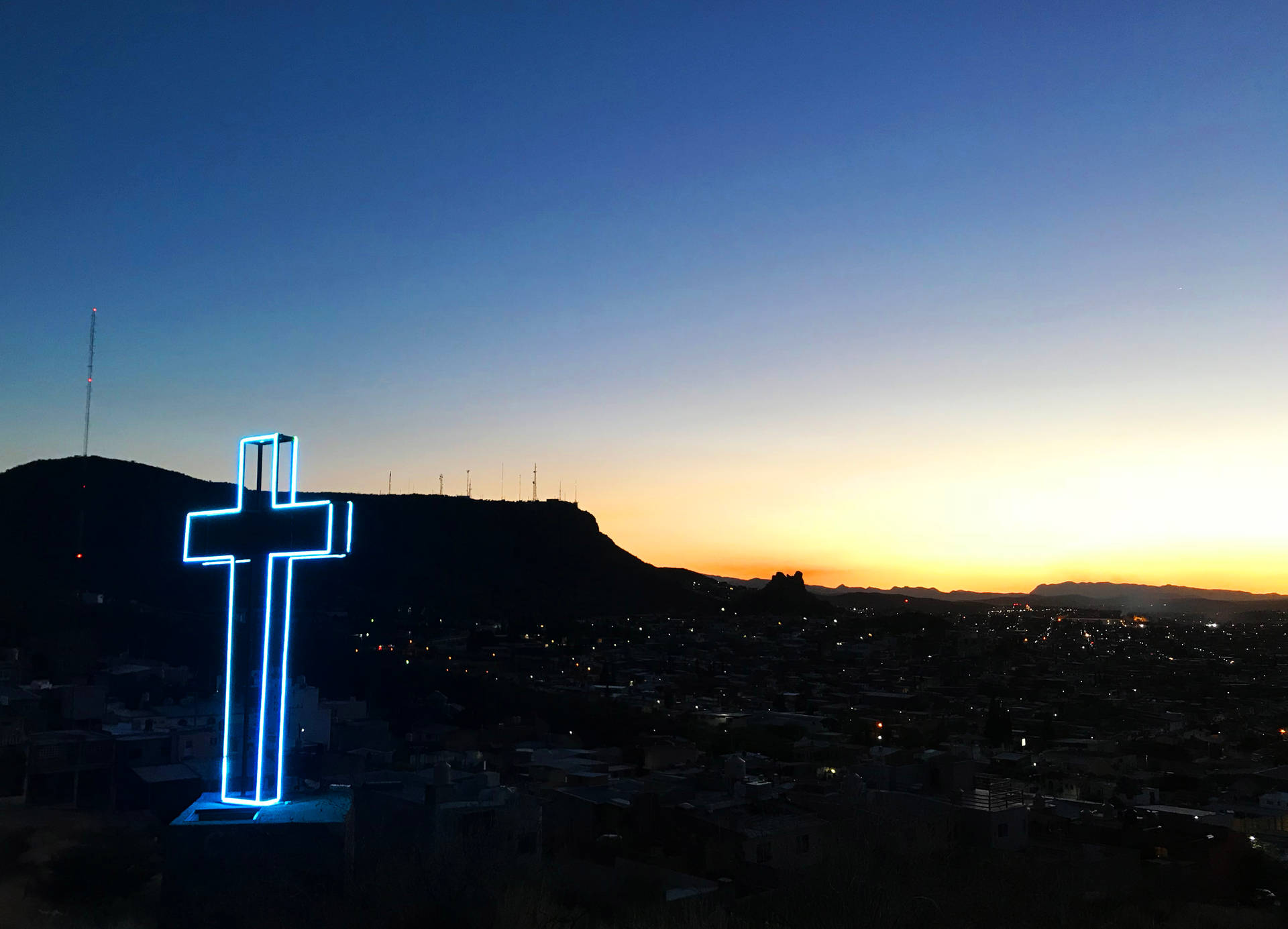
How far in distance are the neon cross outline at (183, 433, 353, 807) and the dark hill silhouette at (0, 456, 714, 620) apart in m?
28.7

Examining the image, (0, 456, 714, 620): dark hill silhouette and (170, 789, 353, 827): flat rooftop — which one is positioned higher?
(0, 456, 714, 620): dark hill silhouette

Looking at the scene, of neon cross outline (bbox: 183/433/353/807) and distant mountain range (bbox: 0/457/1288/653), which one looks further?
distant mountain range (bbox: 0/457/1288/653)

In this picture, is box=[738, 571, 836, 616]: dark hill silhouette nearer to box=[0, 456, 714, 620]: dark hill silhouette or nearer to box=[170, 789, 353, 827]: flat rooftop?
box=[0, 456, 714, 620]: dark hill silhouette

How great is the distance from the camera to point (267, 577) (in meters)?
8.39

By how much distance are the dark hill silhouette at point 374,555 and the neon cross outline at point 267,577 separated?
28.7 m

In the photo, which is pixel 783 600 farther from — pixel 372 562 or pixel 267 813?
pixel 267 813

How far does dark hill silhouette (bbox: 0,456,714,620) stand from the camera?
2131 inches

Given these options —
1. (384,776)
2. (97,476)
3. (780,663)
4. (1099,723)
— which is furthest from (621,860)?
(780,663)

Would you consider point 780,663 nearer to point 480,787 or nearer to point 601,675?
point 601,675

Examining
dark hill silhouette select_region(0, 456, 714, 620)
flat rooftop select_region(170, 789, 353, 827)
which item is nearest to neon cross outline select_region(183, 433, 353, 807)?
flat rooftop select_region(170, 789, 353, 827)

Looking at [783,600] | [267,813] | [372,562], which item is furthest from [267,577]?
[783,600]

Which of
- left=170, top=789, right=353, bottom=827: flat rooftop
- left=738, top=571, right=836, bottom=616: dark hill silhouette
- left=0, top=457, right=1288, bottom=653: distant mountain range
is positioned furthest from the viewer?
left=738, top=571, right=836, bottom=616: dark hill silhouette

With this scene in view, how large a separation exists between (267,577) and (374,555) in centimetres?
7130

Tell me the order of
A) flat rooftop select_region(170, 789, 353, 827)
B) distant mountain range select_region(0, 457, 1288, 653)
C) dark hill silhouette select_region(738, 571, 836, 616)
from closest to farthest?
flat rooftop select_region(170, 789, 353, 827)
distant mountain range select_region(0, 457, 1288, 653)
dark hill silhouette select_region(738, 571, 836, 616)
